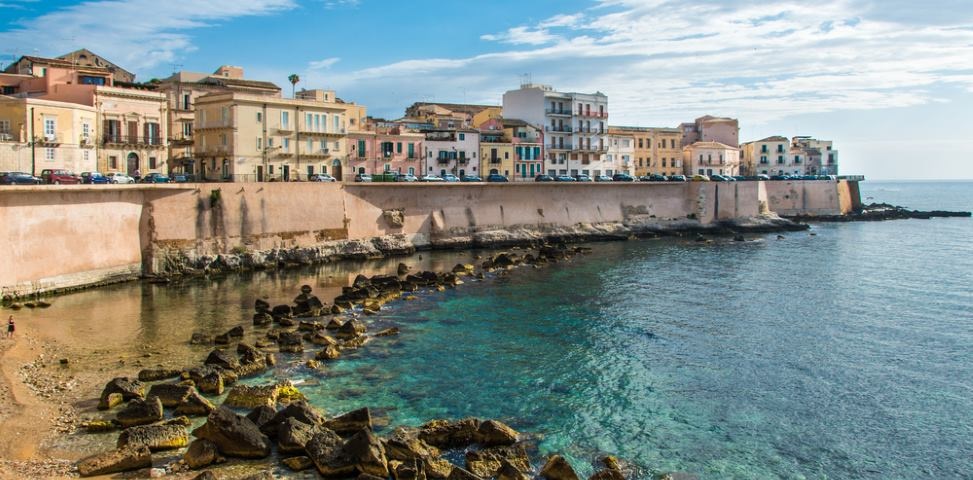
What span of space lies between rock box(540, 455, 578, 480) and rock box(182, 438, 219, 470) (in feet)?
24.1

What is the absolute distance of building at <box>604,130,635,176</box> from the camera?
3831 inches

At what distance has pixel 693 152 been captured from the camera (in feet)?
340

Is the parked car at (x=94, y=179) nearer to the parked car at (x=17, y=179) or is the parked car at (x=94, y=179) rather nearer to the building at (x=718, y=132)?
the parked car at (x=17, y=179)

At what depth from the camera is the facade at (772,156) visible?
117750mm

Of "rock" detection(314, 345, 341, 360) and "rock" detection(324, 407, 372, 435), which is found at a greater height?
"rock" detection(314, 345, 341, 360)

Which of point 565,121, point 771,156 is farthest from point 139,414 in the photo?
point 771,156

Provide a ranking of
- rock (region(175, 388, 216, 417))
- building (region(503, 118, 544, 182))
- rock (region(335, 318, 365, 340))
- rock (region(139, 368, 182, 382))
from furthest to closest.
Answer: building (region(503, 118, 544, 182)) → rock (region(335, 318, 365, 340)) → rock (region(139, 368, 182, 382)) → rock (region(175, 388, 216, 417))

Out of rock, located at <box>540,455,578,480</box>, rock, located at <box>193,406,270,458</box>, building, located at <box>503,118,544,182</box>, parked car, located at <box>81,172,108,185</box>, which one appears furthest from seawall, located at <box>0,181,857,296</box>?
rock, located at <box>540,455,578,480</box>

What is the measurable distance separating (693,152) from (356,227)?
61775 mm

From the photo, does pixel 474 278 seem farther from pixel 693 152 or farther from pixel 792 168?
pixel 792 168

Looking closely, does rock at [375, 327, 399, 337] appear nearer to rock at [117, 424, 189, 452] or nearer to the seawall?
rock at [117, 424, 189, 452]

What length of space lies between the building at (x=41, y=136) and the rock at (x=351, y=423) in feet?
127

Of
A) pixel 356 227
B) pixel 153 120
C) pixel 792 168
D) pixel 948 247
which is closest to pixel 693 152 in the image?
pixel 792 168

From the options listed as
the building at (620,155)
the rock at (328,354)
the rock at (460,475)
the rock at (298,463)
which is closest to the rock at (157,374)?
the rock at (328,354)
